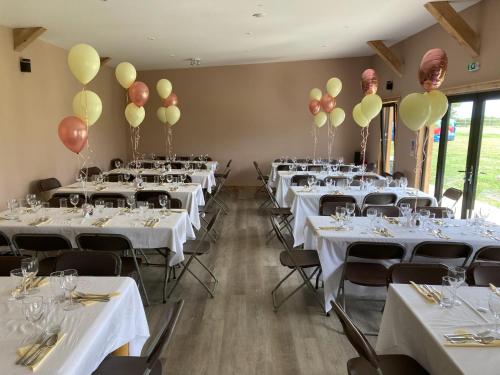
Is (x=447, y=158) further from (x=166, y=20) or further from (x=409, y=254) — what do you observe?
(x=166, y=20)

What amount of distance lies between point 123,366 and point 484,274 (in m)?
2.62

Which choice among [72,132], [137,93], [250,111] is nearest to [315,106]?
[250,111]

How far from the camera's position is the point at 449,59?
7000mm

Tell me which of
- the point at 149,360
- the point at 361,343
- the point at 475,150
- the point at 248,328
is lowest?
the point at 248,328

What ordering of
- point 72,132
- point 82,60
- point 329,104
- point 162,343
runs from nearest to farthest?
point 162,343 → point 72,132 → point 82,60 → point 329,104

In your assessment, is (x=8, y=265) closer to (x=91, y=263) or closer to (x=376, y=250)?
(x=91, y=263)

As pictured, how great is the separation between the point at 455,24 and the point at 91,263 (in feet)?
20.4

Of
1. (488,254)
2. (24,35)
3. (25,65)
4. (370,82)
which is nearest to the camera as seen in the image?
(488,254)

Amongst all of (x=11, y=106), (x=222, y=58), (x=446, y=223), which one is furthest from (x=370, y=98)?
(x=11, y=106)

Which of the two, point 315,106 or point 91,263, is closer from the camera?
point 91,263

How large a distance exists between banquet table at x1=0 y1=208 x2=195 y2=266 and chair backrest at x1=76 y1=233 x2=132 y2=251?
0.81 feet

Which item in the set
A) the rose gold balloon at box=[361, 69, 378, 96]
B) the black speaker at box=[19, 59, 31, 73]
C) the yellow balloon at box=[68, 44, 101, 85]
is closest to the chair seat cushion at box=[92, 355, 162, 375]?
the yellow balloon at box=[68, 44, 101, 85]

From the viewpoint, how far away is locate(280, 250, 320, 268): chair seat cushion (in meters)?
4.00

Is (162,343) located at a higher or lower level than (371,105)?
lower
